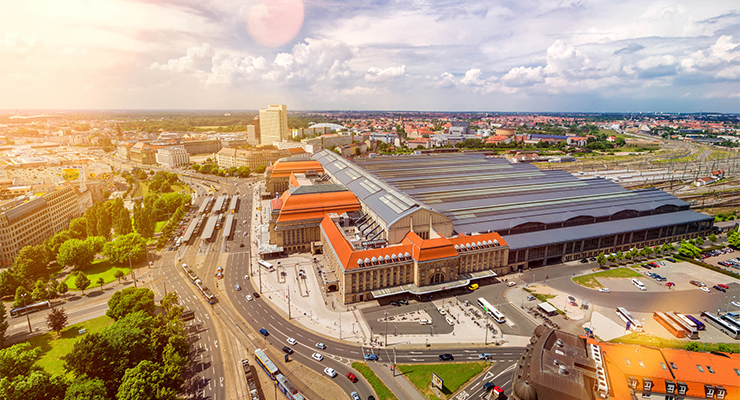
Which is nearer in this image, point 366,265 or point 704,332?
point 704,332

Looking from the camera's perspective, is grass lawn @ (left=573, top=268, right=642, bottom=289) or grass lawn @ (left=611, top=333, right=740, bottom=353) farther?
grass lawn @ (left=573, top=268, right=642, bottom=289)

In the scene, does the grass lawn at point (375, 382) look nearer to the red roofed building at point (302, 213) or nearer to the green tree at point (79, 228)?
the red roofed building at point (302, 213)

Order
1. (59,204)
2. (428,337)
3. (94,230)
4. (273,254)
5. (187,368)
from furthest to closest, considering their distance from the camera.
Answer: (59,204) < (94,230) < (273,254) < (428,337) < (187,368)

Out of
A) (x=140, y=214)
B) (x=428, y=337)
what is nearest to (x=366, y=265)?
(x=428, y=337)

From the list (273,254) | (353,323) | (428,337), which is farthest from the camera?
(273,254)

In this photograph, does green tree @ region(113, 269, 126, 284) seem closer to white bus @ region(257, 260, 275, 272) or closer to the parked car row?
white bus @ region(257, 260, 275, 272)

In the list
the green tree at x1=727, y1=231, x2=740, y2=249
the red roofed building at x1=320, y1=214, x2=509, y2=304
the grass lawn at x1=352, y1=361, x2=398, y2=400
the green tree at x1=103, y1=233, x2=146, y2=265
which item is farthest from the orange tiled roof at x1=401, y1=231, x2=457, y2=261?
the green tree at x1=727, y1=231, x2=740, y2=249

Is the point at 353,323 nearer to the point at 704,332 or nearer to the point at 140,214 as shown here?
the point at 704,332
